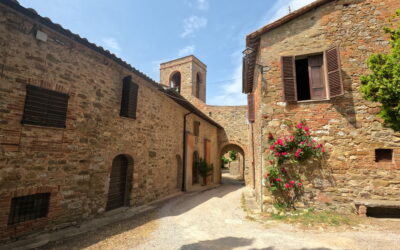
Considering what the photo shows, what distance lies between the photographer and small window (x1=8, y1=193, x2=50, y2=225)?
4180mm

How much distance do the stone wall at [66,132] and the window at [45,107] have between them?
114 mm

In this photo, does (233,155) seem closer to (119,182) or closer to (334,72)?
(119,182)

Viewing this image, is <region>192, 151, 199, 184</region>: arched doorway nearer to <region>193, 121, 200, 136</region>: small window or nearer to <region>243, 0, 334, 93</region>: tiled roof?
<region>193, 121, 200, 136</region>: small window

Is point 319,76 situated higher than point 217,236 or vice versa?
point 319,76

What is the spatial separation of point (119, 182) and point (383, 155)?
331 inches

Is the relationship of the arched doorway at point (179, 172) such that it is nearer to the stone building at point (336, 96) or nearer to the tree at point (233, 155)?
the stone building at point (336, 96)

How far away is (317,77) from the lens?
6297mm

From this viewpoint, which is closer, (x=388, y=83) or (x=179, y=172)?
(x=388, y=83)

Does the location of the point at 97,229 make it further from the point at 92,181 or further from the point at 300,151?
the point at 300,151

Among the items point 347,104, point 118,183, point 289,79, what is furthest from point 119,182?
point 347,104

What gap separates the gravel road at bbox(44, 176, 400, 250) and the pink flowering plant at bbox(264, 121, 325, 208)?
1134mm

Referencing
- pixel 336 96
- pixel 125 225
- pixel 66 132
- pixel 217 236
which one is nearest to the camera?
pixel 217 236

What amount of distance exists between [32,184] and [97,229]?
1.87 m

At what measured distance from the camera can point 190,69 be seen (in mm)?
20812
